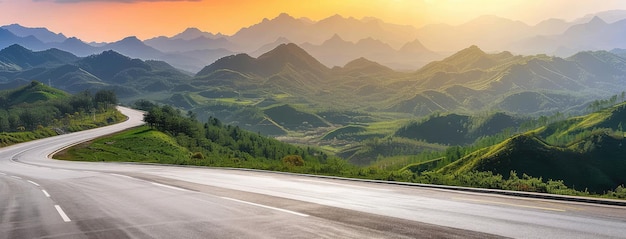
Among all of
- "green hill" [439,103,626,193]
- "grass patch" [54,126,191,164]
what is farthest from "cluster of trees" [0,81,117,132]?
"green hill" [439,103,626,193]

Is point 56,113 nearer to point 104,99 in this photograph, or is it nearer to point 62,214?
point 104,99

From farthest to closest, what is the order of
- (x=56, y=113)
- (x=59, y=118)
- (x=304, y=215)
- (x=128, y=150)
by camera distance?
(x=56, y=113), (x=59, y=118), (x=128, y=150), (x=304, y=215)

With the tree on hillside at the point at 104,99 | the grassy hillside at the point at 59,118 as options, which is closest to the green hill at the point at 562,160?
the grassy hillside at the point at 59,118

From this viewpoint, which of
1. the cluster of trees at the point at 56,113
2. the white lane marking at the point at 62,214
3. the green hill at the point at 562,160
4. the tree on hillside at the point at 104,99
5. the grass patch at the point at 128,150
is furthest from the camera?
the tree on hillside at the point at 104,99

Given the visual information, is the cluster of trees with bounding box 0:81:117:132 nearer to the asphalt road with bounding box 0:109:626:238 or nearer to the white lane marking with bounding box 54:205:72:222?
the white lane marking with bounding box 54:205:72:222

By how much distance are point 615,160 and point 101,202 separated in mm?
159112

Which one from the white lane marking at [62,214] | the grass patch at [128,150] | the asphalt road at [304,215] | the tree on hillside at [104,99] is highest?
the tree on hillside at [104,99]

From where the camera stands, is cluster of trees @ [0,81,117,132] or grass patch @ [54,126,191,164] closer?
grass patch @ [54,126,191,164]

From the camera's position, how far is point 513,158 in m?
119

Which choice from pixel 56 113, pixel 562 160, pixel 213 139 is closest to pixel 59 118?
pixel 56 113

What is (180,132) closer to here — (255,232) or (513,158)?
(513,158)

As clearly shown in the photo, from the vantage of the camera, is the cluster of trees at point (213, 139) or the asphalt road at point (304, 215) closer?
the asphalt road at point (304, 215)

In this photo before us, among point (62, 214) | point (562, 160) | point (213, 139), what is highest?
point (213, 139)

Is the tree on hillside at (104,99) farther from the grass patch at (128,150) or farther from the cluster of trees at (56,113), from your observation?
the grass patch at (128,150)
